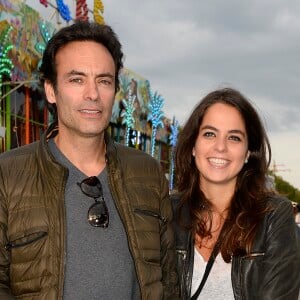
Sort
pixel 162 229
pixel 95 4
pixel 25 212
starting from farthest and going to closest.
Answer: pixel 95 4 → pixel 162 229 → pixel 25 212

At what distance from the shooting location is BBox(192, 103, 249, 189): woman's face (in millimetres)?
3703

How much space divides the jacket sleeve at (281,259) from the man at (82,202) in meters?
0.57

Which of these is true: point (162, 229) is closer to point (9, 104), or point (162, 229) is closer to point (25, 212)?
point (25, 212)

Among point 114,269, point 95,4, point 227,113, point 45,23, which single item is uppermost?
point 95,4

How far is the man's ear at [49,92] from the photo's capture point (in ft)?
11.3

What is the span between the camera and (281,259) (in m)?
3.40

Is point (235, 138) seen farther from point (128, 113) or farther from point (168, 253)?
point (128, 113)

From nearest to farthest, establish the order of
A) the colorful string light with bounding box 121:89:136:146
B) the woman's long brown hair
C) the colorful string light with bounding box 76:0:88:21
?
the woman's long brown hair → the colorful string light with bounding box 76:0:88:21 → the colorful string light with bounding box 121:89:136:146

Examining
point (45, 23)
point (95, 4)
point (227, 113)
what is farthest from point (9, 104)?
point (227, 113)

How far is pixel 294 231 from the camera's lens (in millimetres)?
3541

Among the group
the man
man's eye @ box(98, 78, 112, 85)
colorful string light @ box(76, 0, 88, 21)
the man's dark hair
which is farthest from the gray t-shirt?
colorful string light @ box(76, 0, 88, 21)

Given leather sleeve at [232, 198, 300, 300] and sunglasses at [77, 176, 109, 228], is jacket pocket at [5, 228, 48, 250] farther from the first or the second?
leather sleeve at [232, 198, 300, 300]

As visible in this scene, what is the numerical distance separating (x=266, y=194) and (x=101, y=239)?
1234 millimetres

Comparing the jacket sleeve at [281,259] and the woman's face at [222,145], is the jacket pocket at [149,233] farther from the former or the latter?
the jacket sleeve at [281,259]
